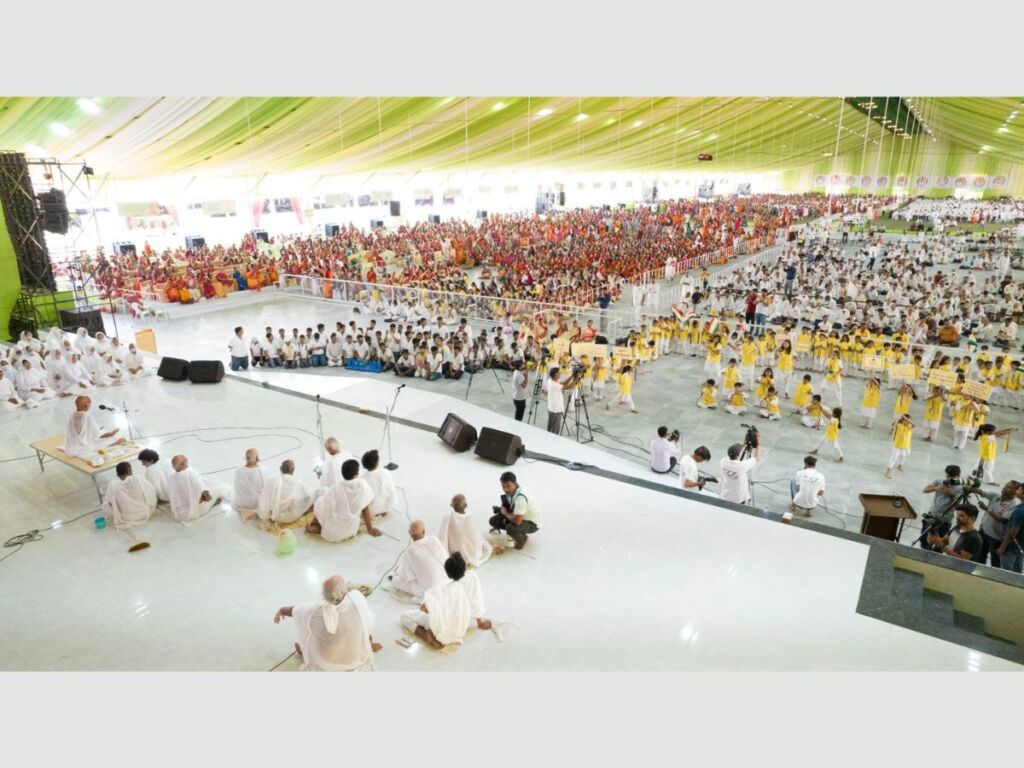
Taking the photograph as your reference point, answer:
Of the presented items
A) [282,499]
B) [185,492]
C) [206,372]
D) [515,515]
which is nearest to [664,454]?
[515,515]

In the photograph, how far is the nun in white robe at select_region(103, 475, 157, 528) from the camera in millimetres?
5723

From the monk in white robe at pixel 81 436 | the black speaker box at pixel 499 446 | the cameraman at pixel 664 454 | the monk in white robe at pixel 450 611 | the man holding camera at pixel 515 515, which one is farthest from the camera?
the cameraman at pixel 664 454

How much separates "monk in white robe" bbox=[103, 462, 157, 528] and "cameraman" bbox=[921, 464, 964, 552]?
7.53 meters

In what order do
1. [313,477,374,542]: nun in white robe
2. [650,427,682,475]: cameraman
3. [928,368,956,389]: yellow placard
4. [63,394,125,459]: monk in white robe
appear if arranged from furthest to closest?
[928,368,956,389]: yellow placard, [650,427,682,475]: cameraman, [63,394,125,459]: monk in white robe, [313,477,374,542]: nun in white robe

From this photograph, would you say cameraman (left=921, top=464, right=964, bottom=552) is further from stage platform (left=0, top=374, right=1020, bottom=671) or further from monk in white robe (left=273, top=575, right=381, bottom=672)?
monk in white robe (left=273, top=575, right=381, bottom=672)

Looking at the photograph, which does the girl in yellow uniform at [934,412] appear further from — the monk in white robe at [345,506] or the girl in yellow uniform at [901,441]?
the monk in white robe at [345,506]

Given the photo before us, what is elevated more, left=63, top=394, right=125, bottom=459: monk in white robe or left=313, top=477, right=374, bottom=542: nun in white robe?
left=63, top=394, right=125, bottom=459: monk in white robe

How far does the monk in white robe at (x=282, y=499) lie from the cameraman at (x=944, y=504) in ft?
19.7

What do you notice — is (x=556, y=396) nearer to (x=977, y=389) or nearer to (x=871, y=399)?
(x=871, y=399)

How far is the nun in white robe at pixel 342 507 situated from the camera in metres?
5.30

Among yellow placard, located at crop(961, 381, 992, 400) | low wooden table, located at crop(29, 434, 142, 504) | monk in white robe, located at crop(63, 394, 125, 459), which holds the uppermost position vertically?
monk in white robe, located at crop(63, 394, 125, 459)

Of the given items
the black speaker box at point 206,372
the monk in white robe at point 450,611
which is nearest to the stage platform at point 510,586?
the monk in white robe at point 450,611

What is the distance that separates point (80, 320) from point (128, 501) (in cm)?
1004

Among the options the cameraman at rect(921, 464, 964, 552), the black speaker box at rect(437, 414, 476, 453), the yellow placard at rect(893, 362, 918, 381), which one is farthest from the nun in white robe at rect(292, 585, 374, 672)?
the yellow placard at rect(893, 362, 918, 381)
